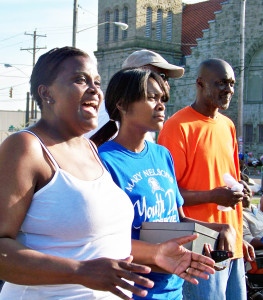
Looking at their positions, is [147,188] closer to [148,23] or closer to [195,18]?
[148,23]

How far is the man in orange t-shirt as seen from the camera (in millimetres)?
3596

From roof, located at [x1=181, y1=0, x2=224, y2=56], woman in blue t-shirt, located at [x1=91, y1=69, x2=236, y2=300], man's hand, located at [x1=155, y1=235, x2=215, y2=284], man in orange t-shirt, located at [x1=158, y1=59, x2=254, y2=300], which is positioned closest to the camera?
man's hand, located at [x1=155, y1=235, x2=215, y2=284]

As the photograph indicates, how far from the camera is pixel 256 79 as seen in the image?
37.6 meters

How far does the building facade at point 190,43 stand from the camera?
3762cm

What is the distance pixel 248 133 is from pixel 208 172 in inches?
1378

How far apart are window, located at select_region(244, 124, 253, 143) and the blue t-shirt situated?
35.4 m

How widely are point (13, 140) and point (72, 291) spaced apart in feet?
1.92

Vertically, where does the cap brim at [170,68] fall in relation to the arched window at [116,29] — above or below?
below

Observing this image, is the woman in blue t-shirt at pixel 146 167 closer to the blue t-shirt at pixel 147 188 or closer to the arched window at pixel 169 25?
the blue t-shirt at pixel 147 188

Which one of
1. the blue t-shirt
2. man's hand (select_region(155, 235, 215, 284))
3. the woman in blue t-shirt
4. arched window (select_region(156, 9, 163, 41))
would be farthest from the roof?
man's hand (select_region(155, 235, 215, 284))

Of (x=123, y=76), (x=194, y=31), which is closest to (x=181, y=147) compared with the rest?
(x=123, y=76)

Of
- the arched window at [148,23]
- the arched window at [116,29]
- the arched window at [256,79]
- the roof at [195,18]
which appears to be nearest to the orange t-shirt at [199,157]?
the arched window at [256,79]

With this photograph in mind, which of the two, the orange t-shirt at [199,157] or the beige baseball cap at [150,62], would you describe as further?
the beige baseball cap at [150,62]

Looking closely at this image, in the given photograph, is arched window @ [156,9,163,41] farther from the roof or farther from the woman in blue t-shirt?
the woman in blue t-shirt
